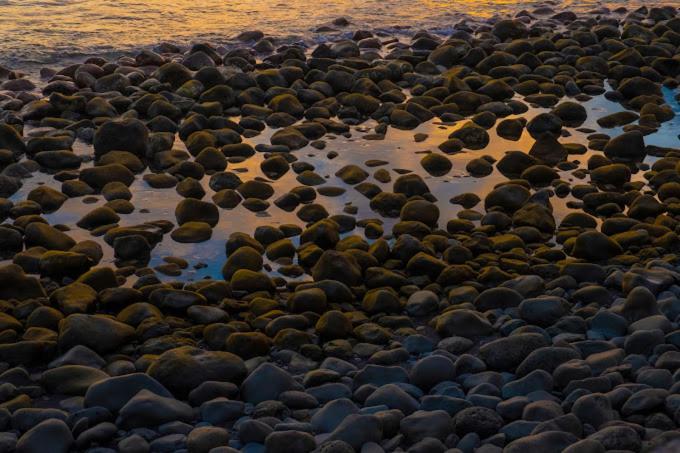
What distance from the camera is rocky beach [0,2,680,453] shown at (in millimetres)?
4176

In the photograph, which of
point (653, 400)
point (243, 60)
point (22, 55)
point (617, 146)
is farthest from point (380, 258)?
point (22, 55)

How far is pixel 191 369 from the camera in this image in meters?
4.54

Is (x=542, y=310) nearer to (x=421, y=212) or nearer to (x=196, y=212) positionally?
(x=421, y=212)

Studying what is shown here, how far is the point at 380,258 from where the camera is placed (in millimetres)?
5934

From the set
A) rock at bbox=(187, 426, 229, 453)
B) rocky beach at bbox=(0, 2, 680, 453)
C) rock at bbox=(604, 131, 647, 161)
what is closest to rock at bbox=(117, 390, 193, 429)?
rocky beach at bbox=(0, 2, 680, 453)

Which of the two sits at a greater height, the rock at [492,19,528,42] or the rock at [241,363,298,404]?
the rock at [492,19,528,42]

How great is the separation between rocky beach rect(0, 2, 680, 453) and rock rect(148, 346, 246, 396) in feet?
0.03

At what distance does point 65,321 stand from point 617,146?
15.8 ft

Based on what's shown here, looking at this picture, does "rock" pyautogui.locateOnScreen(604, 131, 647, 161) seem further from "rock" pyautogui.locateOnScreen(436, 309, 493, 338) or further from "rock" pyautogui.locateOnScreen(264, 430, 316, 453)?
"rock" pyautogui.locateOnScreen(264, 430, 316, 453)

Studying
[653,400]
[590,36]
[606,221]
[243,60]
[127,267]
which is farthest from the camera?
[590,36]

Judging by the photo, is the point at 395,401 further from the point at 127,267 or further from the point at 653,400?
the point at 127,267

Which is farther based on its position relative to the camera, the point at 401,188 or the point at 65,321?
the point at 401,188

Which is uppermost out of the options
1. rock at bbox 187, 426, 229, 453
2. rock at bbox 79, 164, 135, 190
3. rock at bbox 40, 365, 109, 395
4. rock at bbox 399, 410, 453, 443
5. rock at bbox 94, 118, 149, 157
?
rock at bbox 94, 118, 149, 157

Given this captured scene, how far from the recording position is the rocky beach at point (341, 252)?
13.7 ft
